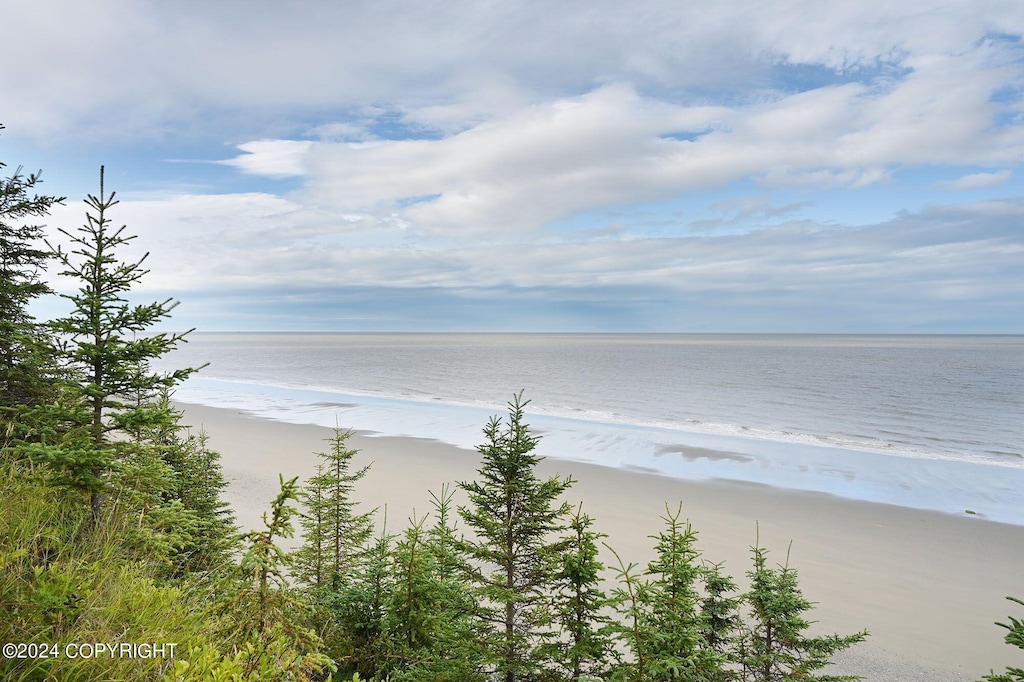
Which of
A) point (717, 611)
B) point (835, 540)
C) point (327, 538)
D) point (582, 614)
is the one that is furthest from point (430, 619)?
point (835, 540)

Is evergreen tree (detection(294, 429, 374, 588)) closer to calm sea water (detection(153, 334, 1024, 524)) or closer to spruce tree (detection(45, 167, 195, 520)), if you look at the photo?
spruce tree (detection(45, 167, 195, 520))

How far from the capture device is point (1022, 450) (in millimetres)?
27156

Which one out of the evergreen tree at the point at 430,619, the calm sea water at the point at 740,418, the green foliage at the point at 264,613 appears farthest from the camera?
the calm sea water at the point at 740,418

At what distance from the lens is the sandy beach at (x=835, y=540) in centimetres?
1027

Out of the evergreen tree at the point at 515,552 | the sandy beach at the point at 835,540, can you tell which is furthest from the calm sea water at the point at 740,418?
the evergreen tree at the point at 515,552

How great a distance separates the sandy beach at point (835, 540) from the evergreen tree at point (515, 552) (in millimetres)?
4303

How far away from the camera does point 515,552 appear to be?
5.66 meters

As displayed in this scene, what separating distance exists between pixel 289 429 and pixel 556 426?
15593 mm

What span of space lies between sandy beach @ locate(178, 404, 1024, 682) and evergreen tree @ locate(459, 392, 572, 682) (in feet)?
14.1

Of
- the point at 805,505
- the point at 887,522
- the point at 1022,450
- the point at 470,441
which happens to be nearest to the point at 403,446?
the point at 470,441

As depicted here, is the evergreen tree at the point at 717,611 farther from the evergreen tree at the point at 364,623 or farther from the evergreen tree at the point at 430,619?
the evergreen tree at the point at 364,623

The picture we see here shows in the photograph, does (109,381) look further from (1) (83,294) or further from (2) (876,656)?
(2) (876,656)

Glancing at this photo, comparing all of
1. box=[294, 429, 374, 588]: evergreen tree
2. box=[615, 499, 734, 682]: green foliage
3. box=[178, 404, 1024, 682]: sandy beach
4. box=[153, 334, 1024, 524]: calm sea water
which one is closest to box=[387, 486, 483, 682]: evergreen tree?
box=[615, 499, 734, 682]: green foliage

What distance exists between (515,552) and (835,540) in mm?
13960
